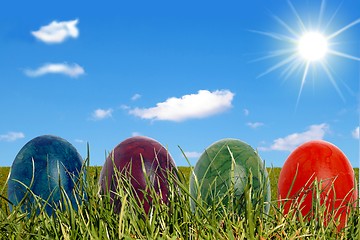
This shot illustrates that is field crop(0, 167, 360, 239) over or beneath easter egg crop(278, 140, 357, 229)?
beneath

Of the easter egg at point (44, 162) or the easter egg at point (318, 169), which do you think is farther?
the easter egg at point (44, 162)

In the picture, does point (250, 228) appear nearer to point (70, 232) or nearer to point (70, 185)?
point (70, 232)

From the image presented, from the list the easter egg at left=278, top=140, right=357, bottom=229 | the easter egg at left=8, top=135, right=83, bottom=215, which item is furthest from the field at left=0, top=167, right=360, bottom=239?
the easter egg at left=8, top=135, right=83, bottom=215

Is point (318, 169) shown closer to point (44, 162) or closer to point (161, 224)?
point (161, 224)

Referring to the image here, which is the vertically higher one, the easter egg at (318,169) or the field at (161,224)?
the easter egg at (318,169)

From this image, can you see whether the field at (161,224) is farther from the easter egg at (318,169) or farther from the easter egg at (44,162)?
the easter egg at (44,162)

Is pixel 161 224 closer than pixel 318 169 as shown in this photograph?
Yes

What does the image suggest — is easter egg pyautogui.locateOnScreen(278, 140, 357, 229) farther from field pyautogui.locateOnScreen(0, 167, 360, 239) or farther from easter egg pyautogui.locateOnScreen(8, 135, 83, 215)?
easter egg pyautogui.locateOnScreen(8, 135, 83, 215)

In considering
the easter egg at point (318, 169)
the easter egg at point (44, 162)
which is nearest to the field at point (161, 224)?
the easter egg at point (318, 169)

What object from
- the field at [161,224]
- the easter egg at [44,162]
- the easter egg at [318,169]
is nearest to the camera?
the field at [161,224]

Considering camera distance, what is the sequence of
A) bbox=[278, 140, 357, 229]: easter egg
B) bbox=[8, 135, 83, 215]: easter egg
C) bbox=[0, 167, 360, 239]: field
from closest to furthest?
1. bbox=[0, 167, 360, 239]: field
2. bbox=[278, 140, 357, 229]: easter egg
3. bbox=[8, 135, 83, 215]: easter egg

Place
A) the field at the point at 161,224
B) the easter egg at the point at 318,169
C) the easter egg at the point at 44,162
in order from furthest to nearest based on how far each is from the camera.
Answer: the easter egg at the point at 44,162, the easter egg at the point at 318,169, the field at the point at 161,224

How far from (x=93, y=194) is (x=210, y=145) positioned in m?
2.10

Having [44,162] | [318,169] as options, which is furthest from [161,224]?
[44,162]
